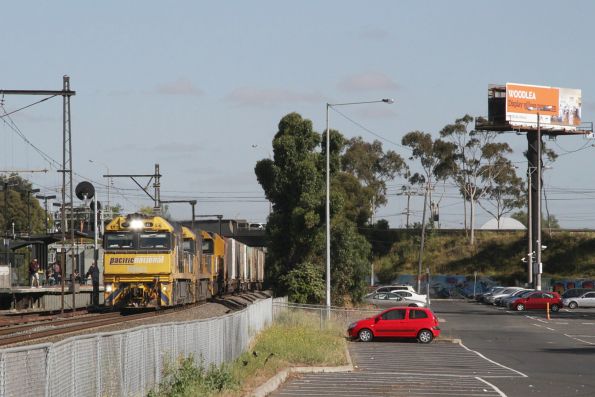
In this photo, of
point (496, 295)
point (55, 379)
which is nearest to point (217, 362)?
point (55, 379)

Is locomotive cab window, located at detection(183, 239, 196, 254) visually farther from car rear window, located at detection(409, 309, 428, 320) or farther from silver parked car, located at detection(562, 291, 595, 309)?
silver parked car, located at detection(562, 291, 595, 309)

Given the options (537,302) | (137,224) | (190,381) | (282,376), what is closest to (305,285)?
(137,224)

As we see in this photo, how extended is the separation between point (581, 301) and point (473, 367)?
49687 mm

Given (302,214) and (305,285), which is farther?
(302,214)

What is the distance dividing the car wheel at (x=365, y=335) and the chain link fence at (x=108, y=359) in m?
17.5

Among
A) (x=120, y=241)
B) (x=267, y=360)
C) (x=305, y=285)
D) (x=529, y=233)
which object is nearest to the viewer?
(x=267, y=360)

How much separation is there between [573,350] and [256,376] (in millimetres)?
17289

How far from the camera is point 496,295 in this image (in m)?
78.4

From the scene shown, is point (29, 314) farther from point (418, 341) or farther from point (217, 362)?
point (217, 362)

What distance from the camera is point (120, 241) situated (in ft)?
122

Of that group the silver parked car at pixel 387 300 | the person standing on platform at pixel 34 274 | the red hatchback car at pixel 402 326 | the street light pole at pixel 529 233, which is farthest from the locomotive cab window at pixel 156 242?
the street light pole at pixel 529 233

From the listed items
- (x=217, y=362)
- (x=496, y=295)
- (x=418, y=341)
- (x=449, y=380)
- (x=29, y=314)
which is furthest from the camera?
(x=496, y=295)

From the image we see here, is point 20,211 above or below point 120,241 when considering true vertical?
above

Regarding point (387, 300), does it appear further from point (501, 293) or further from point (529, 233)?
point (529, 233)
